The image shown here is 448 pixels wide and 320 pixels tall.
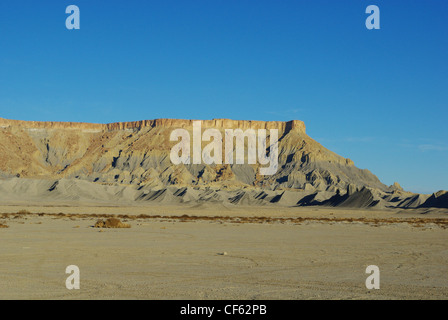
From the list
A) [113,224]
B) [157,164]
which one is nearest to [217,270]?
[113,224]

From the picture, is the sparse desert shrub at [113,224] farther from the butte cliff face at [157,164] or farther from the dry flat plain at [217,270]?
the butte cliff face at [157,164]

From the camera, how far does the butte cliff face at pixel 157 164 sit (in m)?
161

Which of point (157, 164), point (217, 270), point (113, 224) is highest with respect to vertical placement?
point (157, 164)

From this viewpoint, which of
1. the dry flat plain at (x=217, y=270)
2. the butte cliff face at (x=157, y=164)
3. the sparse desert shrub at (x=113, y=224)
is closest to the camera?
the dry flat plain at (x=217, y=270)

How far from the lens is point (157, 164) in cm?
17325

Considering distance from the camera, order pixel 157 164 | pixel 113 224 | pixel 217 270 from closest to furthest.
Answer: pixel 217 270 < pixel 113 224 < pixel 157 164

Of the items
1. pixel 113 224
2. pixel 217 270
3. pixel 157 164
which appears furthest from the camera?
pixel 157 164

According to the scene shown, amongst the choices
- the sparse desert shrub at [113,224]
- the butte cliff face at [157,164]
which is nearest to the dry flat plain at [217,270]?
the sparse desert shrub at [113,224]

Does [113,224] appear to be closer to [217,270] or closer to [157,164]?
[217,270]

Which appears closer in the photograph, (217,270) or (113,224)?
(217,270)

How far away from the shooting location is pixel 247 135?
194125 mm

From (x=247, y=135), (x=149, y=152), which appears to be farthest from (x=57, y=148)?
(x=247, y=135)
